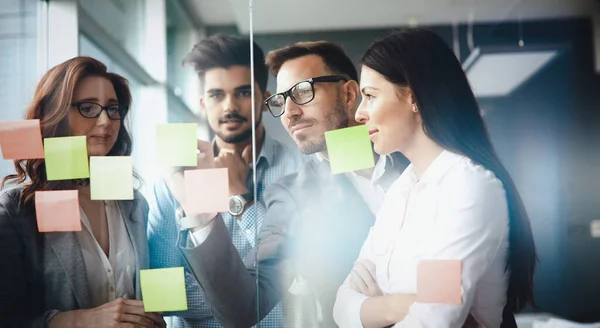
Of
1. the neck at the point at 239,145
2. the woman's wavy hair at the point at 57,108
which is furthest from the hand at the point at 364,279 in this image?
the woman's wavy hair at the point at 57,108

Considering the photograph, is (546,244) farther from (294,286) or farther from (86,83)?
(86,83)

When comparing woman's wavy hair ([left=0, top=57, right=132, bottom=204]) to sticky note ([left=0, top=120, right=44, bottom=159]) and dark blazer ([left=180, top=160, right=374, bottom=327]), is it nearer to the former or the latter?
sticky note ([left=0, top=120, right=44, bottom=159])

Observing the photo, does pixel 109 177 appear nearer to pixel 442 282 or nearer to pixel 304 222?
pixel 304 222

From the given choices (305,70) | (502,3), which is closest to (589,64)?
(502,3)

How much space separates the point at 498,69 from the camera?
1.78 metres

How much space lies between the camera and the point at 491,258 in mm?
1661

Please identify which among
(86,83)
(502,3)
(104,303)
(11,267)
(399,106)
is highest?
(502,3)

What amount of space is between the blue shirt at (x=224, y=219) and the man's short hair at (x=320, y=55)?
10.0 inches

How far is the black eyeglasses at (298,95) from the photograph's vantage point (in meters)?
1.83

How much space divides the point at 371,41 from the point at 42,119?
1.15m

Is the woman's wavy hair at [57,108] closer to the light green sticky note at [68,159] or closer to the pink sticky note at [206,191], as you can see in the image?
the light green sticky note at [68,159]


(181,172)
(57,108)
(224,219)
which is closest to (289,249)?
(224,219)

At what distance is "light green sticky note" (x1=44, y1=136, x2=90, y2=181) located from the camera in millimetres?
1938

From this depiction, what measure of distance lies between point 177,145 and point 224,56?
34 centimetres
